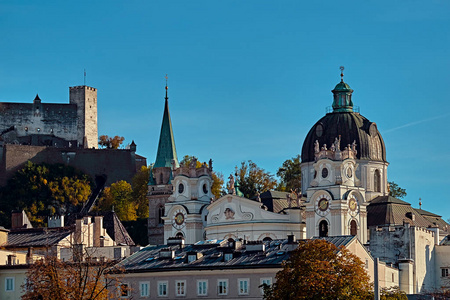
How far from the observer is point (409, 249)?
345 feet

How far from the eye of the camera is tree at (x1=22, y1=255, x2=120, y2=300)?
2857 inches

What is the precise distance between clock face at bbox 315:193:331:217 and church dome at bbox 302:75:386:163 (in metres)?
7.50

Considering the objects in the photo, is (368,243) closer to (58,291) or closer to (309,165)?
(309,165)

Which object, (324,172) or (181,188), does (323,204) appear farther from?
(181,188)

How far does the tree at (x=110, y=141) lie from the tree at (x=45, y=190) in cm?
1908

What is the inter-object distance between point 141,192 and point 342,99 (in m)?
45.0

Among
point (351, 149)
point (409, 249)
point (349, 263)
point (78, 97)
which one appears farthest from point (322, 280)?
point (78, 97)

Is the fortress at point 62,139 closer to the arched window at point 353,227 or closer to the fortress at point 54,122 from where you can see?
the fortress at point 54,122

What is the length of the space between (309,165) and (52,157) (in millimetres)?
60452

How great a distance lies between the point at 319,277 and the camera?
232 ft

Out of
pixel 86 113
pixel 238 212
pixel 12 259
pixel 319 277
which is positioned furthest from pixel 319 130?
pixel 86 113

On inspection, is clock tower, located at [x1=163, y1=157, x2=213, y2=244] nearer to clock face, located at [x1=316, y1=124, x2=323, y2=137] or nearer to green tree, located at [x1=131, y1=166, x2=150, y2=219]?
clock face, located at [x1=316, y1=124, x2=323, y2=137]

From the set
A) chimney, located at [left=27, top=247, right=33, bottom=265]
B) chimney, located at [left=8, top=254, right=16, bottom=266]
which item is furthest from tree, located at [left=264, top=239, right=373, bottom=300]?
chimney, located at [left=27, top=247, right=33, bottom=265]

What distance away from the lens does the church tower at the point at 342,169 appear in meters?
110
